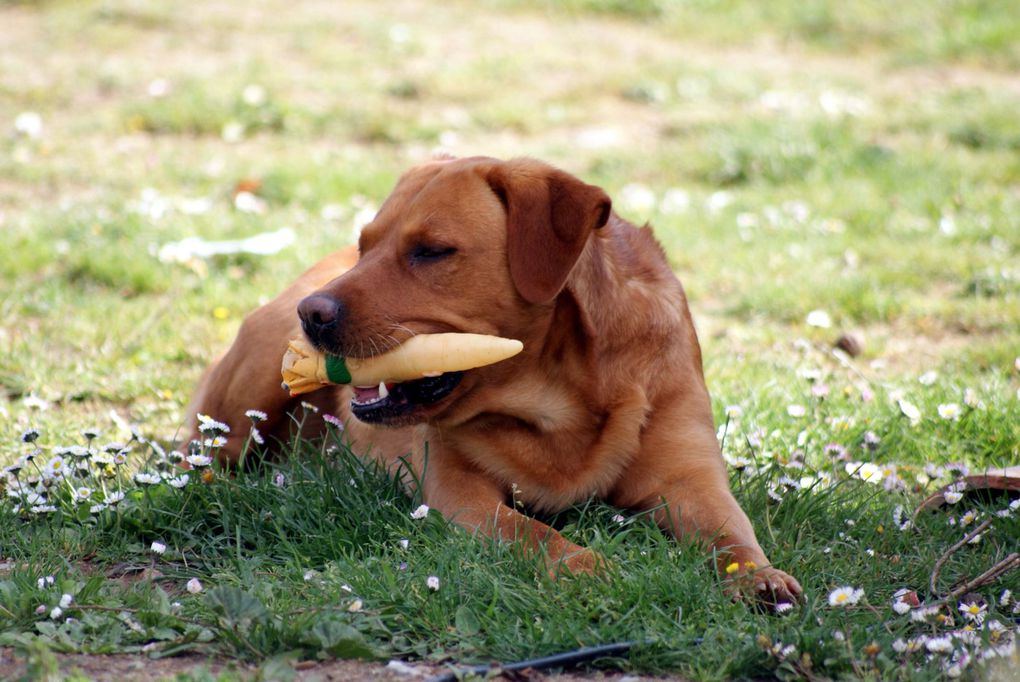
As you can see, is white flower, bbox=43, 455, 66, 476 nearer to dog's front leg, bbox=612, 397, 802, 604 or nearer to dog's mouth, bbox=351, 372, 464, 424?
dog's mouth, bbox=351, 372, 464, 424

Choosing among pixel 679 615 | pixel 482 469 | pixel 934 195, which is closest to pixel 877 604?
pixel 679 615

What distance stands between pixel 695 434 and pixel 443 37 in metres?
7.89

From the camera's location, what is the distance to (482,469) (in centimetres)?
374

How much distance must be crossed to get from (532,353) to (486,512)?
50cm

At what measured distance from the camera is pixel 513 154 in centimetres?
874

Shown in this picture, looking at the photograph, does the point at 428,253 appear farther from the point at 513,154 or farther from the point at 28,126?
the point at 28,126

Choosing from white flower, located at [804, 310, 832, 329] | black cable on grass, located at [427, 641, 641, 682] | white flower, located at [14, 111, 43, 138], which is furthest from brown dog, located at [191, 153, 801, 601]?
white flower, located at [14, 111, 43, 138]

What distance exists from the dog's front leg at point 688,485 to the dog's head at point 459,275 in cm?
51

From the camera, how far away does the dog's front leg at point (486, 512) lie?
3.30m

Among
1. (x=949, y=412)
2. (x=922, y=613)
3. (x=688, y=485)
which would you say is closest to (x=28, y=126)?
(x=688, y=485)

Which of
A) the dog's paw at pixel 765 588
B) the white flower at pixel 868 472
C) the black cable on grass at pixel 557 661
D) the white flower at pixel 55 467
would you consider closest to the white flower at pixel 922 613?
the dog's paw at pixel 765 588

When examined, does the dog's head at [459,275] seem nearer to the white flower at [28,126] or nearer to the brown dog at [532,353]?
the brown dog at [532,353]

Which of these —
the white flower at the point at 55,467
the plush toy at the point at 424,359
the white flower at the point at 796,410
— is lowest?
the white flower at the point at 796,410

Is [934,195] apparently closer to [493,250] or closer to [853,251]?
[853,251]
